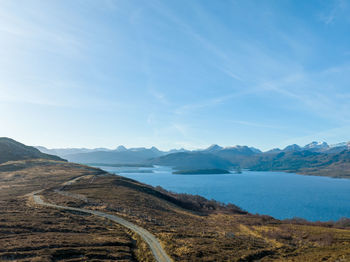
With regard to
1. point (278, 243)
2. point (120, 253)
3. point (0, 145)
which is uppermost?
→ point (0, 145)

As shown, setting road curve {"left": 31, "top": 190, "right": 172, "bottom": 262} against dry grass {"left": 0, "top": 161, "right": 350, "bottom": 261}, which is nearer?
dry grass {"left": 0, "top": 161, "right": 350, "bottom": 261}

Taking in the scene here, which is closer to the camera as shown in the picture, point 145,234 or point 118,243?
point 118,243

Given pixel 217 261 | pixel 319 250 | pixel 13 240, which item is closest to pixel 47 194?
pixel 13 240

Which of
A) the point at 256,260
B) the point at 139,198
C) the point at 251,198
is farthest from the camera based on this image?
the point at 251,198

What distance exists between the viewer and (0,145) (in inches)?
7466

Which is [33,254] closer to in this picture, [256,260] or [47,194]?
[256,260]

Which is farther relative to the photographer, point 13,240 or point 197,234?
point 197,234

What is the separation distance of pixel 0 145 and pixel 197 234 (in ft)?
A: 691

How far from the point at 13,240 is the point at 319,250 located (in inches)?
1792

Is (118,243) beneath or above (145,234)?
above

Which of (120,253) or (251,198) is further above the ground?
(120,253)

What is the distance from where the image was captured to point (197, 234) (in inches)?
1676

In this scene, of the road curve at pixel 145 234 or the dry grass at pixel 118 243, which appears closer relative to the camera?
the dry grass at pixel 118 243

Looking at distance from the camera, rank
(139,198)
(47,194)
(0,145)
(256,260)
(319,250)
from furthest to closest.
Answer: (0,145), (139,198), (47,194), (319,250), (256,260)
